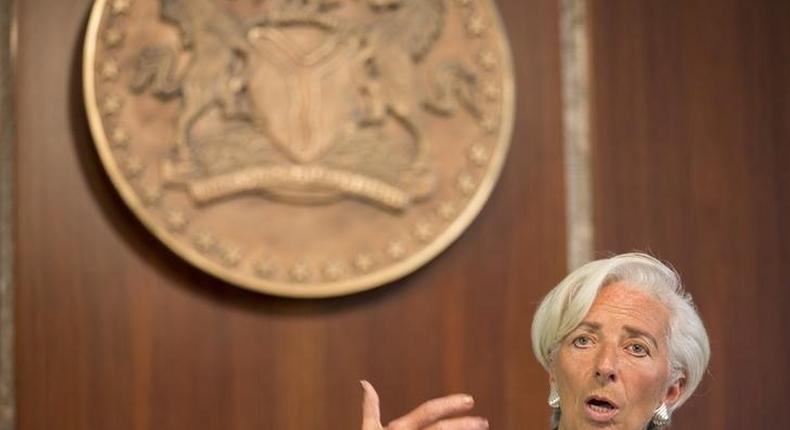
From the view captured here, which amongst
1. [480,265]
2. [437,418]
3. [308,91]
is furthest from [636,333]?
[308,91]

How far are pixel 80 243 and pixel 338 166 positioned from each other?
2.30 feet

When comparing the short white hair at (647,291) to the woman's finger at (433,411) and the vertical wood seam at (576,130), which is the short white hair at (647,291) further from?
the vertical wood seam at (576,130)

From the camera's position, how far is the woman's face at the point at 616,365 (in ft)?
9.37

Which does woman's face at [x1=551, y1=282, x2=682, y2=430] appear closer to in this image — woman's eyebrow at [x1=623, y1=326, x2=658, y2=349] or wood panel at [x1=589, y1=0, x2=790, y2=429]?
woman's eyebrow at [x1=623, y1=326, x2=658, y2=349]

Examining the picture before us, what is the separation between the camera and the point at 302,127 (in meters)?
4.04

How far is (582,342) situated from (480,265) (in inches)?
51.7

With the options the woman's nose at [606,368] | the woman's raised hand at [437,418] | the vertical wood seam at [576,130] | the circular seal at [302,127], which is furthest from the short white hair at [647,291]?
the vertical wood seam at [576,130]

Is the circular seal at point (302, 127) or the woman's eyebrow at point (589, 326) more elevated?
the circular seal at point (302, 127)

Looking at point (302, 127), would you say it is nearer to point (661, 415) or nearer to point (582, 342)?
point (582, 342)

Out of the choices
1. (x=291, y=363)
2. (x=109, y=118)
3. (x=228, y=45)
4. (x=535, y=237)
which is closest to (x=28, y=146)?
(x=109, y=118)

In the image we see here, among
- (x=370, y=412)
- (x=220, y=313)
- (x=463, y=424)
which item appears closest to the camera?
(x=463, y=424)

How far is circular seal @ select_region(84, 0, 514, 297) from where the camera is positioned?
3.91 metres

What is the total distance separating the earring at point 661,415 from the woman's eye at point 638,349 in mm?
106

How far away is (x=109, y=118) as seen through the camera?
3873 millimetres
